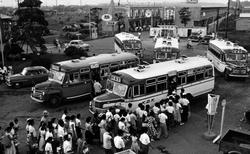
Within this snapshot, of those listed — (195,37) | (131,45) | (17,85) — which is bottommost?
(17,85)

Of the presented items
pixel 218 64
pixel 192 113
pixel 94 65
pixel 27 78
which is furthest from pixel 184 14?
pixel 192 113

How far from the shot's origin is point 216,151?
1391 cm

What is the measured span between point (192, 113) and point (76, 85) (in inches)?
303

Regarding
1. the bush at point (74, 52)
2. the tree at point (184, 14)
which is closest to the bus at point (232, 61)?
the bush at point (74, 52)

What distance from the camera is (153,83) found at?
56.6 feet

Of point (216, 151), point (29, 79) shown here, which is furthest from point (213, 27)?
point (216, 151)

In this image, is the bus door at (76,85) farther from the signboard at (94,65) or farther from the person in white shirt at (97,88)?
the person in white shirt at (97,88)

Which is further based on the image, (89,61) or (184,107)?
(89,61)

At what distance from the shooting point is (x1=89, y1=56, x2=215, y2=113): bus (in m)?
16.4

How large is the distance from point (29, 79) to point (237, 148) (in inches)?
672

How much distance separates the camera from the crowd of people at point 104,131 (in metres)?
11.9

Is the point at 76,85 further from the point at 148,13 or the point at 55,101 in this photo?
the point at 148,13

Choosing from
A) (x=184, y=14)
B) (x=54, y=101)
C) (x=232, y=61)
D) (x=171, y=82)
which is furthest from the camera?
(x=184, y=14)

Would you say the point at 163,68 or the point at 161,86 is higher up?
the point at 163,68
